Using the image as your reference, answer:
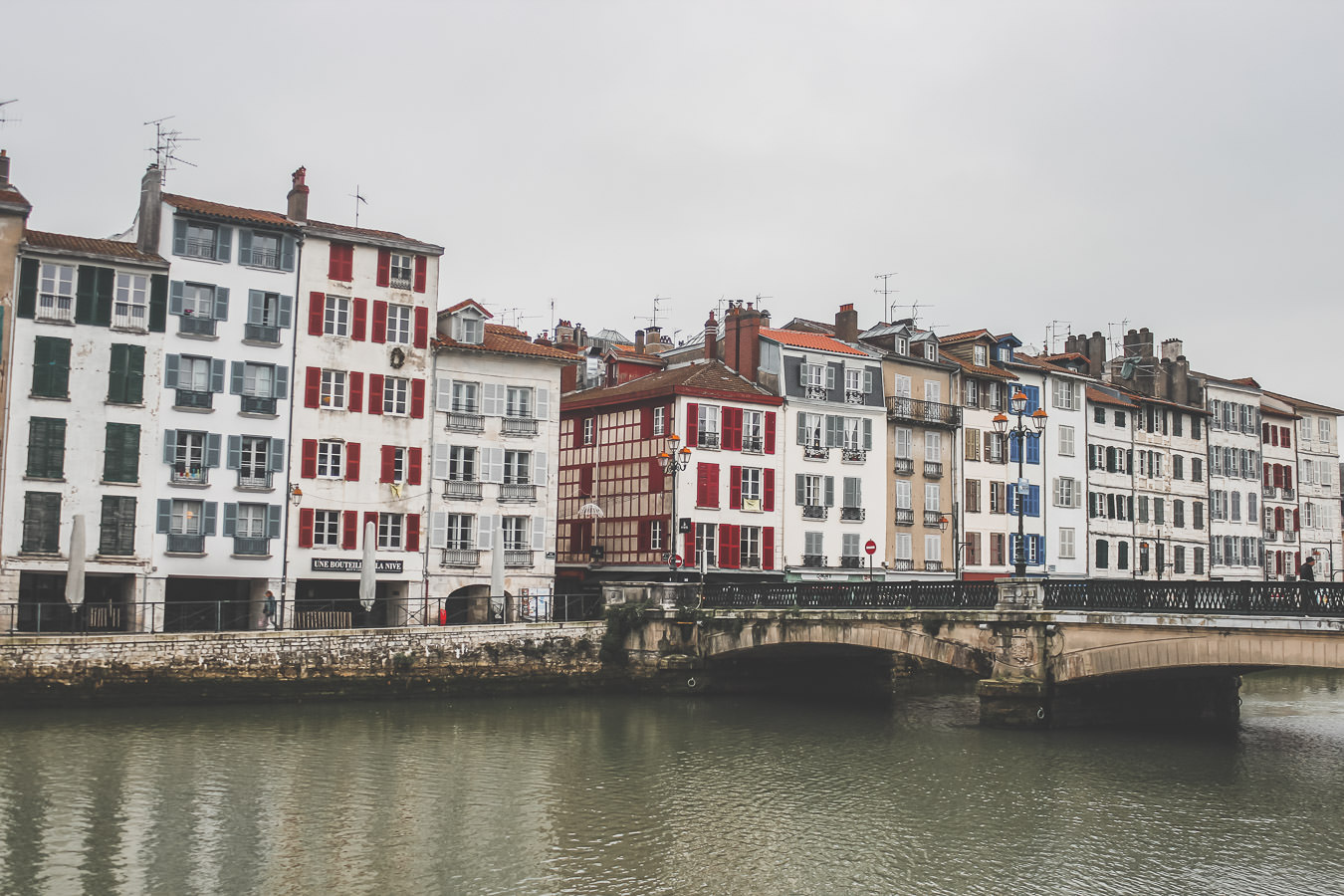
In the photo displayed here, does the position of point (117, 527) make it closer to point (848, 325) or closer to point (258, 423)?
point (258, 423)

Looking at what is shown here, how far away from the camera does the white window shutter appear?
52500 mm

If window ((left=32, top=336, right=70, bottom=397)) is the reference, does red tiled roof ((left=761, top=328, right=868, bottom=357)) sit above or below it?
above

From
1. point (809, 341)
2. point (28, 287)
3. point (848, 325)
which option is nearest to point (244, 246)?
point (28, 287)

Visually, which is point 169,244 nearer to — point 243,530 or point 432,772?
point 243,530

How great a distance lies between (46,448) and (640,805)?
28.5 m

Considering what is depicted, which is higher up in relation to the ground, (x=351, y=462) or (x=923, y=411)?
(x=923, y=411)

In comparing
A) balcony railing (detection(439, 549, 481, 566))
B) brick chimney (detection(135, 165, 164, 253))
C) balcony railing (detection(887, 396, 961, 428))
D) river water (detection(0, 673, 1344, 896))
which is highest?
brick chimney (detection(135, 165, 164, 253))

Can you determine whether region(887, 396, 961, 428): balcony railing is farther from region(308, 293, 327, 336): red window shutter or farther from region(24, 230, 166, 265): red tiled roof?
region(24, 230, 166, 265): red tiled roof

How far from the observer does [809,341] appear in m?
63.4

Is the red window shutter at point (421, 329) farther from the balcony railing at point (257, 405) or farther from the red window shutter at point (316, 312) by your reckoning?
the balcony railing at point (257, 405)

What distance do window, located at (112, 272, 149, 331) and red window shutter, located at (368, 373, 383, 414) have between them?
8.57 metres

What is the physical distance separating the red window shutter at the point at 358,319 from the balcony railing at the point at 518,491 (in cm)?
841

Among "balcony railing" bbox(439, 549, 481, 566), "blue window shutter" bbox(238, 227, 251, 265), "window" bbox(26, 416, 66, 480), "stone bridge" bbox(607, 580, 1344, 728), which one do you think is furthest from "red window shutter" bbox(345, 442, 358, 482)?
"stone bridge" bbox(607, 580, 1344, 728)

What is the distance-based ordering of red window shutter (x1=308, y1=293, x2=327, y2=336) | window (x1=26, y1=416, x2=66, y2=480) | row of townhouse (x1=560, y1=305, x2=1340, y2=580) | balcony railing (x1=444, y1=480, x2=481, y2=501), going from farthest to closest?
row of townhouse (x1=560, y1=305, x2=1340, y2=580)
balcony railing (x1=444, y1=480, x2=481, y2=501)
red window shutter (x1=308, y1=293, x2=327, y2=336)
window (x1=26, y1=416, x2=66, y2=480)
